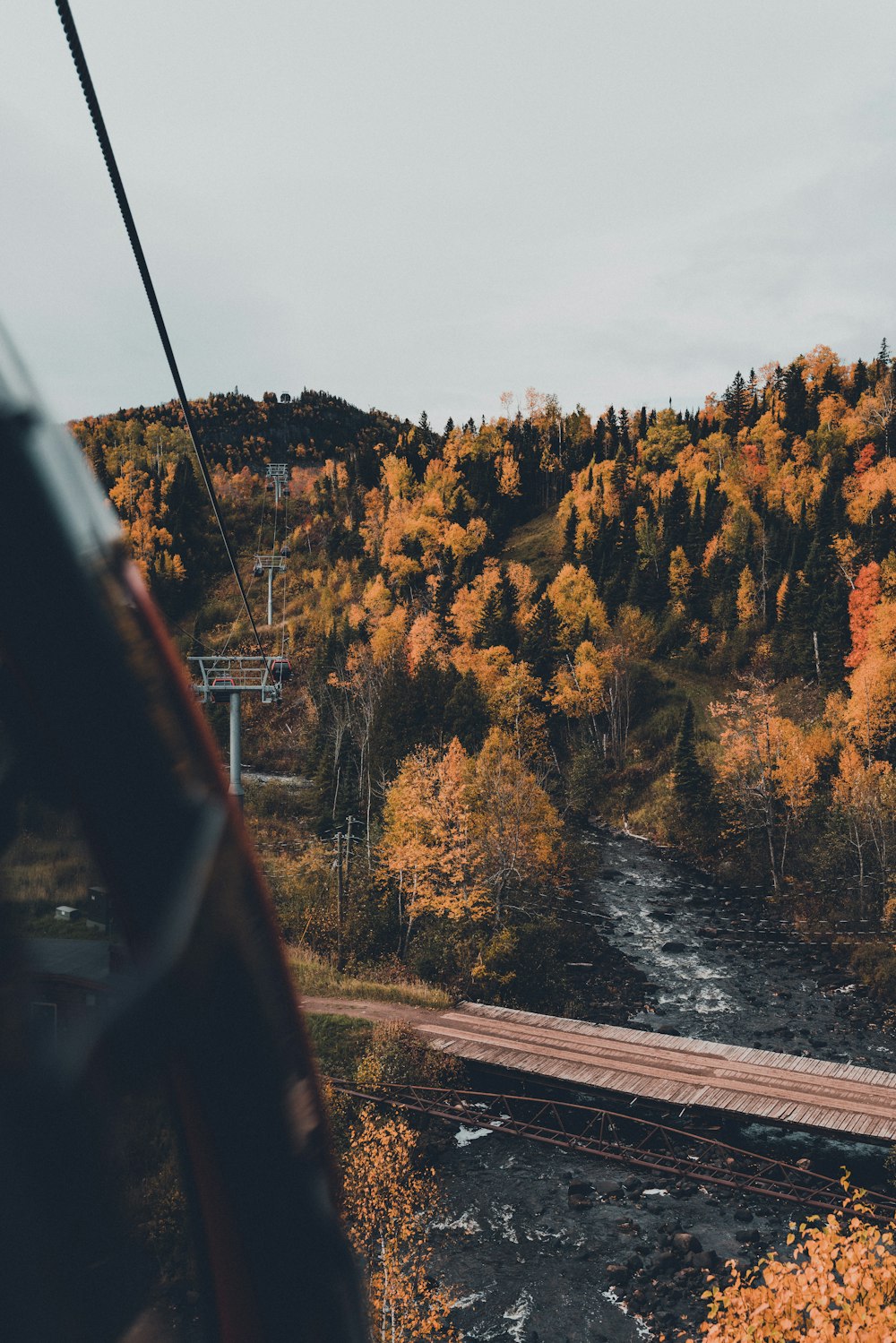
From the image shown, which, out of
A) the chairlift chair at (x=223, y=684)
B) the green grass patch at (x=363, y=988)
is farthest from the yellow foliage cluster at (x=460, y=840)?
the chairlift chair at (x=223, y=684)

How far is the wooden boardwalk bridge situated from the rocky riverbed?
1.02m

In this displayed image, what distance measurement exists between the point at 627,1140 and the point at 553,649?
42.9 m

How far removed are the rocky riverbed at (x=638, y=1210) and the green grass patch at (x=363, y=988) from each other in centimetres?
620

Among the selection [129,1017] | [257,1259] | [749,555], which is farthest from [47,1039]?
[749,555]

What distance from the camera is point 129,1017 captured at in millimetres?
1136

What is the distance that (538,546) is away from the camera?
87.9 metres

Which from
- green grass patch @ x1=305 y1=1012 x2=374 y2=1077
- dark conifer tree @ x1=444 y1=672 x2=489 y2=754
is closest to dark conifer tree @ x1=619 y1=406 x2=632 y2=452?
dark conifer tree @ x1=444 y1=672 x2=489 y2=754

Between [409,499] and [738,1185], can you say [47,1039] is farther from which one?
[409,499]

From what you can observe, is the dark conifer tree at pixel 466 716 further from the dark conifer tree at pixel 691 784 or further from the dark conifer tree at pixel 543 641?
the dark conifer tree at pixel 691 784

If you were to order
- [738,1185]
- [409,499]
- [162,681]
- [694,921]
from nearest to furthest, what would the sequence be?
1. [162,681]
2. [738,1185]
3. [694,921]
4. [409,499]

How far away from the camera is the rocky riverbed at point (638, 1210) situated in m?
15.6

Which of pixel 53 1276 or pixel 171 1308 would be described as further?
pixel 171 1308

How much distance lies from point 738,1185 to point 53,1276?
22.4 metres

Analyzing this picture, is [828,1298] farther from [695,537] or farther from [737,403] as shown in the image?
[737,403]
